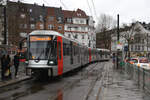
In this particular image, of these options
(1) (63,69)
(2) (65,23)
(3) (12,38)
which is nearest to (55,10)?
(2) (65,23)

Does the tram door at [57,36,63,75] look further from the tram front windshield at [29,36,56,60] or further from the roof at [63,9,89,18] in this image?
the roof at [63,9,89,18]

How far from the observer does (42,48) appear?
14562 mm

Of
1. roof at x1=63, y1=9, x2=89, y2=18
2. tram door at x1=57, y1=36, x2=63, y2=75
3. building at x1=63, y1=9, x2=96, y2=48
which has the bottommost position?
tram door at x1=57, y1=36, x2=63, y2=75

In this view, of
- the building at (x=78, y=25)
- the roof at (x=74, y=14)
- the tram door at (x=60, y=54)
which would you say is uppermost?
the roof at (x=74, y=14)

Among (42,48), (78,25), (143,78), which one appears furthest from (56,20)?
(143,78)

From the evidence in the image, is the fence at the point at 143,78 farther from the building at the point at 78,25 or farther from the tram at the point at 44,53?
the building at the point at 78,25

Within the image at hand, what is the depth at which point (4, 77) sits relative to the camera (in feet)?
48.1

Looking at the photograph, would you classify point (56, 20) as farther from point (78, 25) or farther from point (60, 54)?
point (60, 54)

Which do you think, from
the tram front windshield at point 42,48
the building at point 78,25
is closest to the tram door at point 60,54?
the tram front windshield at point 42,48

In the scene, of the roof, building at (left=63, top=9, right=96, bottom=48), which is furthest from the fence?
the roof

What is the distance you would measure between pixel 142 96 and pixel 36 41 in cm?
740

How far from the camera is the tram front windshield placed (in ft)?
47.4

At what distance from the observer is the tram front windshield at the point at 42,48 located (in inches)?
569

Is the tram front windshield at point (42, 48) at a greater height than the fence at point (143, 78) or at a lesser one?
greater
